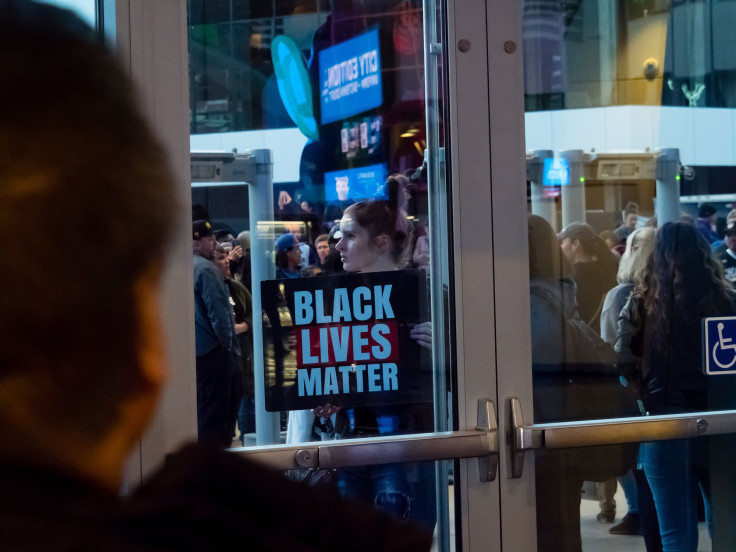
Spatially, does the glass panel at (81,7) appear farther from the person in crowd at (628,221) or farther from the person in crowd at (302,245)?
the person in crowd at (628,221)

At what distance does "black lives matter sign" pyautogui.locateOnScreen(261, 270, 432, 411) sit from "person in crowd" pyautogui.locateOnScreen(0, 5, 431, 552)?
1926 millimetres

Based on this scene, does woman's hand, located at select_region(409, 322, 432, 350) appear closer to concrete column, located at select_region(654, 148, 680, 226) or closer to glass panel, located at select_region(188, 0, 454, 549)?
glass panel, located at select_region(188, 0, 454, 549)

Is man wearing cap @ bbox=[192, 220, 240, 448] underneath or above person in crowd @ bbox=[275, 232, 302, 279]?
underneath

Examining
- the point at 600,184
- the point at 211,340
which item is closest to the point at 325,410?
the point at 211,340

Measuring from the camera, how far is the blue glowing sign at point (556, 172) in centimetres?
276

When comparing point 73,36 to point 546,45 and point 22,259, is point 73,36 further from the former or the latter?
point 546,45

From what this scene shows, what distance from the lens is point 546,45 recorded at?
2779 mm

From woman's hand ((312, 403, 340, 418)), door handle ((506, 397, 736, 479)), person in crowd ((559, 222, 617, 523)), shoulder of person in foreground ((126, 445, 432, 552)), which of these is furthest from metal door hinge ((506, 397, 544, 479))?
shoulder of person in foreground ((126, 445, 432, 552))

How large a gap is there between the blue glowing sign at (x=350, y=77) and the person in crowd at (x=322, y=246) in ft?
1.04

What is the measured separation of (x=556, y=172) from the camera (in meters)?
2.77

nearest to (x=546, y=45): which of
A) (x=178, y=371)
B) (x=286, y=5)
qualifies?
(x=286, y=5)

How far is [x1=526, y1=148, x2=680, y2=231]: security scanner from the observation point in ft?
9.05

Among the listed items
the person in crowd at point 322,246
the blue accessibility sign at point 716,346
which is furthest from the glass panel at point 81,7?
the blue accessibility sign at point 716,346

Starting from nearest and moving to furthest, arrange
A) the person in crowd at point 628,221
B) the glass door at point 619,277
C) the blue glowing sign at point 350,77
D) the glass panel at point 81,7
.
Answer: the glass panel at point 81,7, the blue glowing sign at point 350,77, the glass door at point 619,277, the person in crowd at point 628,221
